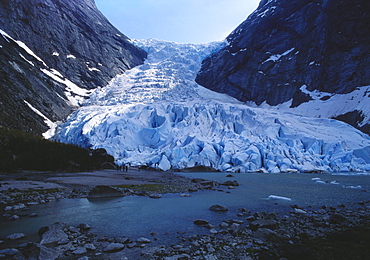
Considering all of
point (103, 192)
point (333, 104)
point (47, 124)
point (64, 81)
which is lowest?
point (103, 192)

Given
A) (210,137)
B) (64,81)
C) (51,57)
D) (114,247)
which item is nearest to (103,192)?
(114,247)

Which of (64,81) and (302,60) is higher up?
(302,60)

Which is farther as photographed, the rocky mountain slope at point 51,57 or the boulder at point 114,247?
the rocky mountain slope at point 51,57

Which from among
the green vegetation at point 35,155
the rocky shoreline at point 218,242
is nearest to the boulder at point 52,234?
the rocky shoreline at point 218,242

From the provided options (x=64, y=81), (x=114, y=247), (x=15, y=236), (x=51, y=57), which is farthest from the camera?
(x=51, y=57)

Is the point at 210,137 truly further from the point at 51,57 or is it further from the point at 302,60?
the point at 51,57

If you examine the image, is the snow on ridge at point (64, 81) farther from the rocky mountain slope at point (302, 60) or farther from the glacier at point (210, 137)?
the rocky mountain slope at point (302, 60)
